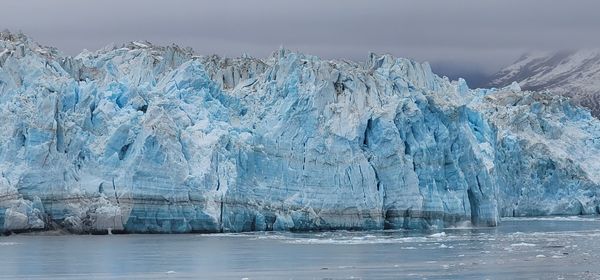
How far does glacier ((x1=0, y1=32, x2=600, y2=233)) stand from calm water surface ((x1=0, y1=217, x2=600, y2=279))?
112 cm

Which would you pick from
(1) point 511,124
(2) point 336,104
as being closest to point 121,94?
(2) point 336,104

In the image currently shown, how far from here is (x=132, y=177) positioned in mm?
30797

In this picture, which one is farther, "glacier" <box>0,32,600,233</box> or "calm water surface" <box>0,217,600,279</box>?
"glacier" <box>0,32,600,233</box>

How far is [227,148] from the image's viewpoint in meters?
33.2

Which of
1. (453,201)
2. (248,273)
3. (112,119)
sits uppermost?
(112,119)

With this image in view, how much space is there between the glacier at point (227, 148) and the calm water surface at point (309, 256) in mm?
1115

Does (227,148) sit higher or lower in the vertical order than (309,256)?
higher

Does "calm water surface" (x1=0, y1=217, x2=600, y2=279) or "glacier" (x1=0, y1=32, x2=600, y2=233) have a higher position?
"glacier" (x1=0, y1=32, x2=600, y2=233)

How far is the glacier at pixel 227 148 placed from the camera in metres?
30.7

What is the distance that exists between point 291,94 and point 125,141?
658cm

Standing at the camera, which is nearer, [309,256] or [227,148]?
[309,256]

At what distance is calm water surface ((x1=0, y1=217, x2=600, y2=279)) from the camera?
20.4 metres

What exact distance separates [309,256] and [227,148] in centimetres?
939

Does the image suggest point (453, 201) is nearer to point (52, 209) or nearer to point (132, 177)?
→ point (132, 177)
